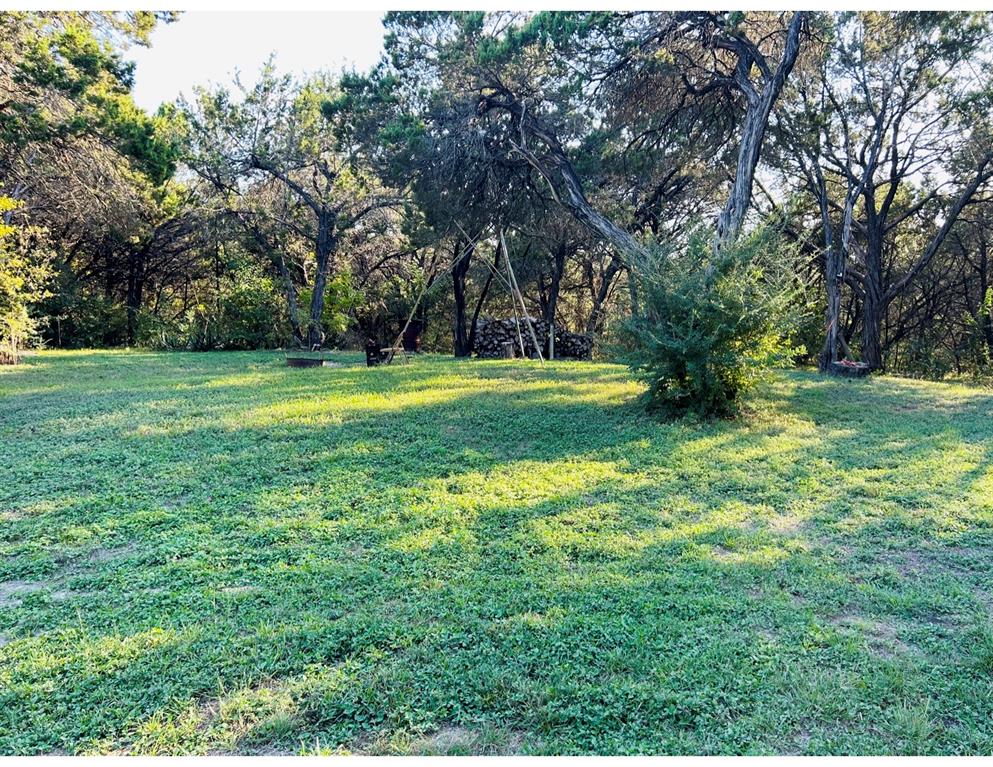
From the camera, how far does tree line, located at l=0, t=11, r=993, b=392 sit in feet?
27.9

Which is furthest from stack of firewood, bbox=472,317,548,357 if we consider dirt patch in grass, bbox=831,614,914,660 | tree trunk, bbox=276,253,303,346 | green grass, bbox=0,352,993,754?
dirt patch in grass, bbox=831,614,914,660

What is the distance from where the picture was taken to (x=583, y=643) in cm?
227

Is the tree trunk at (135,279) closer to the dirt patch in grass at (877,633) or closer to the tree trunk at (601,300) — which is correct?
the tree trunk at (601,300)

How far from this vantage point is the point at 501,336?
1482 cm

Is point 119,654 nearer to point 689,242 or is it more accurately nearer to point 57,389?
point 689,242

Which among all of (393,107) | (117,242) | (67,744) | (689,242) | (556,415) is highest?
(393,107)

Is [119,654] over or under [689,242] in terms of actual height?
under

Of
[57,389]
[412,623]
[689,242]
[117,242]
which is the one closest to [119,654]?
[412,623]

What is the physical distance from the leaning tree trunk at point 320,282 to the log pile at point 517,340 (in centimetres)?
427

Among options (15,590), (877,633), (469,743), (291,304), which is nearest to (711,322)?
(877,633)

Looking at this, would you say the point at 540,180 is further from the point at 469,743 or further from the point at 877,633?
the point at 469,743

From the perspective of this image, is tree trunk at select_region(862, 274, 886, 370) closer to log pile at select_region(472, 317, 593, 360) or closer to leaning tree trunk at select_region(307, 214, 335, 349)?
log pile at select_region(472, 317, 593, 360)

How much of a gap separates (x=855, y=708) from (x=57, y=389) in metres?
8.89

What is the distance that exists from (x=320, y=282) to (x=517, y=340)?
5498 millimetres
